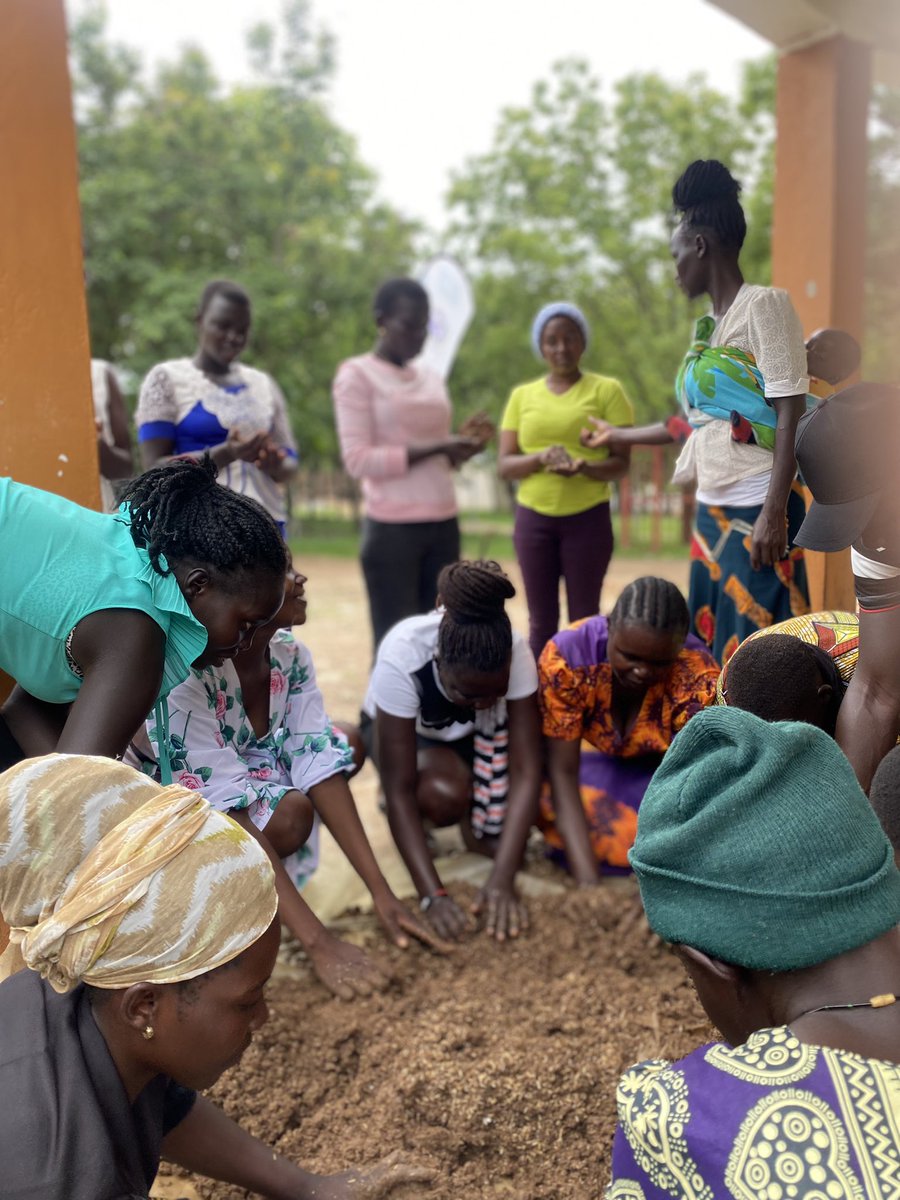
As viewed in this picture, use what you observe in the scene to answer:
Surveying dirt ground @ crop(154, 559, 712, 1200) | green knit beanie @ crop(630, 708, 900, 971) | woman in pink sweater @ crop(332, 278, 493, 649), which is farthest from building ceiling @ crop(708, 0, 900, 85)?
green knit beanie @ crop(630, 708, 900, 971)

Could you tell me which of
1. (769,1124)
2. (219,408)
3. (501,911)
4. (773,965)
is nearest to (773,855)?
(773,965)

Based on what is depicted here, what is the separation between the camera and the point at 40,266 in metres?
2.56

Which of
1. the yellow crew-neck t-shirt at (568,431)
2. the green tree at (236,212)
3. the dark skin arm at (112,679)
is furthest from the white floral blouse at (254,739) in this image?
Result: the green tree at (236,212)

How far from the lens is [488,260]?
717 inches

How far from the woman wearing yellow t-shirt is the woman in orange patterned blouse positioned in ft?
2.33

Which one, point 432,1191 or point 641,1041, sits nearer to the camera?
point 432,1191

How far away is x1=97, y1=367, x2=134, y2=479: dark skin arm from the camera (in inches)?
154

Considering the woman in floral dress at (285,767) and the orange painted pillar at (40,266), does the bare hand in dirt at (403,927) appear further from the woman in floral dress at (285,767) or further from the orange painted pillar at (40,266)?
the orange painted pillar at (40,266)

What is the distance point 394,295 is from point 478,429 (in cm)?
63

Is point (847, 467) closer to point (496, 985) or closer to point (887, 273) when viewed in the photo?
point (496, 985)

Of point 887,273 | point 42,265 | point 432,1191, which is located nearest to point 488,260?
point 887,273

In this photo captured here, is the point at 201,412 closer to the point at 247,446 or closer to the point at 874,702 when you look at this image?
the point at 247,446

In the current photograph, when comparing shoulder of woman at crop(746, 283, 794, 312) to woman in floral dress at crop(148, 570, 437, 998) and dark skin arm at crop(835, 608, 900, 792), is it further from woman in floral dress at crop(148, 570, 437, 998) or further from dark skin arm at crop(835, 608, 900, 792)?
woman in floral dress at crop(148, 570, 437, 998)

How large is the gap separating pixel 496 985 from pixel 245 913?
4.82ft
